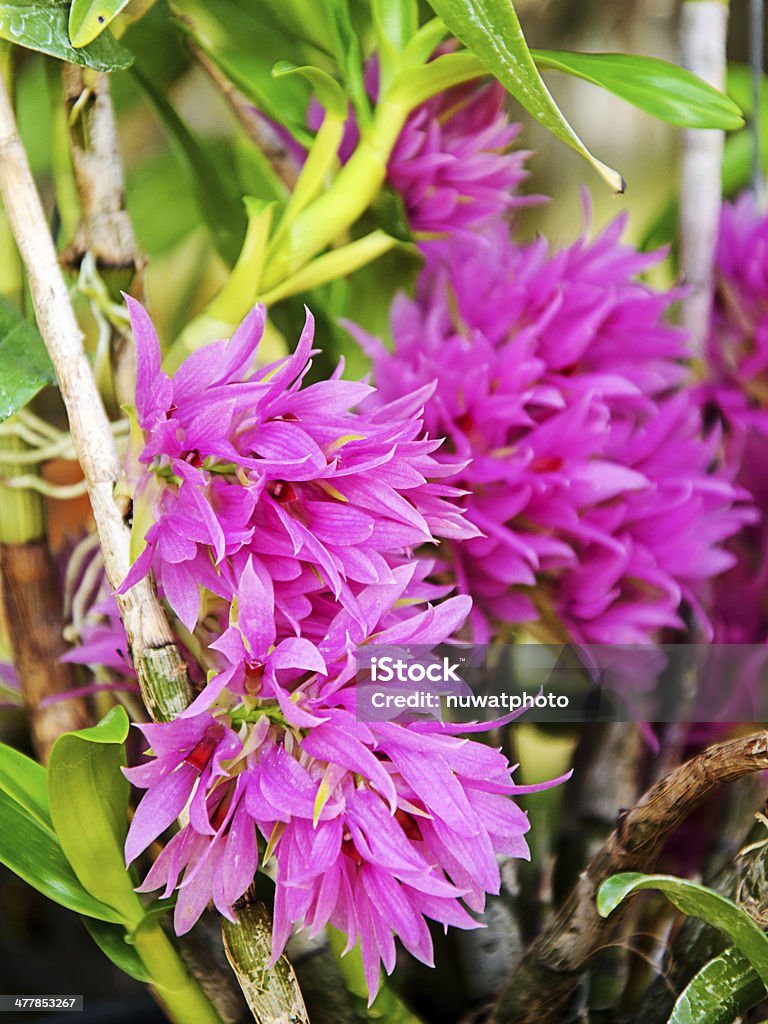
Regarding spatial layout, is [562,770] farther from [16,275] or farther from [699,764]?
[16,275]

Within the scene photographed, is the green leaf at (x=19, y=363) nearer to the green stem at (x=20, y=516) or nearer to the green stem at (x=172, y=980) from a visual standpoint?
the green stem at (x=20, y=516)

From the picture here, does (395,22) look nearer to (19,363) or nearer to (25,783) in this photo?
(19,363)

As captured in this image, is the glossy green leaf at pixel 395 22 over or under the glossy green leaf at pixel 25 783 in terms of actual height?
over

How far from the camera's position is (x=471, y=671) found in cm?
34

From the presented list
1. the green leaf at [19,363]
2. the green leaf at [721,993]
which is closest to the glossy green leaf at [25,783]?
the green leaf at [19,363]

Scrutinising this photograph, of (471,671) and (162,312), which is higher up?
(162,312)

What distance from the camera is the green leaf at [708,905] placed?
0.29m

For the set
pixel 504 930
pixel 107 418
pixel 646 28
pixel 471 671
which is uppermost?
pixel 646 28

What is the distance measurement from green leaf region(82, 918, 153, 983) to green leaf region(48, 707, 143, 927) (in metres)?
0.03

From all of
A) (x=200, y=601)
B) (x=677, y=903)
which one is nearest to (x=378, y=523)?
(x=200, y=601)

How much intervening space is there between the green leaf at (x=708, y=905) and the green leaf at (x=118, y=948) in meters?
0.18

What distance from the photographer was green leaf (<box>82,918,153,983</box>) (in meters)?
0.34

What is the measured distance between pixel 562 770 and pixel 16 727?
217 millimetres

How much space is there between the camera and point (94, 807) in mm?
312
